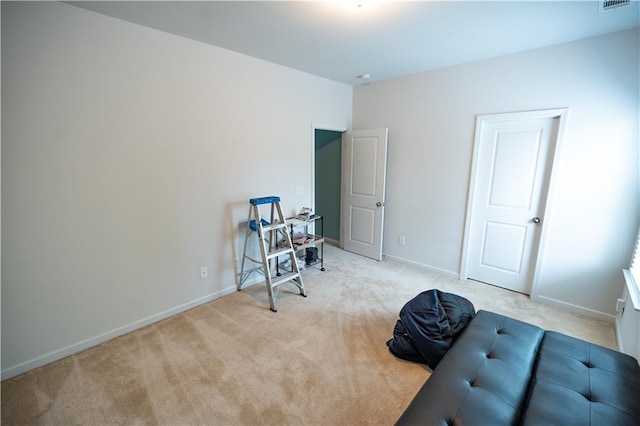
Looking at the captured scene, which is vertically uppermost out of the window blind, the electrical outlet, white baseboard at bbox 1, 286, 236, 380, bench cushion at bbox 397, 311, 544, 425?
the window blind

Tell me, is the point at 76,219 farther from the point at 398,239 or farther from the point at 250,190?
the point at 398,239

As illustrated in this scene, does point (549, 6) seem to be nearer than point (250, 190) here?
Yes

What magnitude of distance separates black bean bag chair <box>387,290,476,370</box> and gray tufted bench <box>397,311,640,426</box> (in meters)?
0.24

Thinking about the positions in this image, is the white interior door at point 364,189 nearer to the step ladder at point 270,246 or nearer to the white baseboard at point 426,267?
the white baseboard at point 426,267

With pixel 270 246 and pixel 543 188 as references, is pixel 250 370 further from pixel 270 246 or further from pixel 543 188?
pixel 543 188

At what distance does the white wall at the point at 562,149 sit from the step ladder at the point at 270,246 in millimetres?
1839

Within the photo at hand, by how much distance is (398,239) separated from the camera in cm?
405

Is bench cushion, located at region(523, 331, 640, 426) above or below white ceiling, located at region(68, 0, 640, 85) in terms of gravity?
below

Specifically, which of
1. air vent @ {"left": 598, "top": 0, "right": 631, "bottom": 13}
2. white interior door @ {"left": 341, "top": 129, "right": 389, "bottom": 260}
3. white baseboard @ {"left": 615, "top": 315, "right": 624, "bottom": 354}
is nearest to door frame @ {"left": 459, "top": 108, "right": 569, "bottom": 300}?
white baseboard @ {"left": 615, "top": 315, "right": 624, "bottom": 354}

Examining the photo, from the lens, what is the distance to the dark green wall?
4.75 metres

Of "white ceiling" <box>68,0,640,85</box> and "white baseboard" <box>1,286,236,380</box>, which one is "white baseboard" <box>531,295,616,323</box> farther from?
"white baseboard" <box>1,286,236,380</box>

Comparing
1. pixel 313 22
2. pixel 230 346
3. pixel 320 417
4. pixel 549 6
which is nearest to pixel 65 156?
pixel 230 346

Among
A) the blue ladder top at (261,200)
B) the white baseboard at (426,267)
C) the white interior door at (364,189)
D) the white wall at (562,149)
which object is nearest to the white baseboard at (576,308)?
the white wall at (562,149)

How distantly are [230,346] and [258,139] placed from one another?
2137 millimetres
